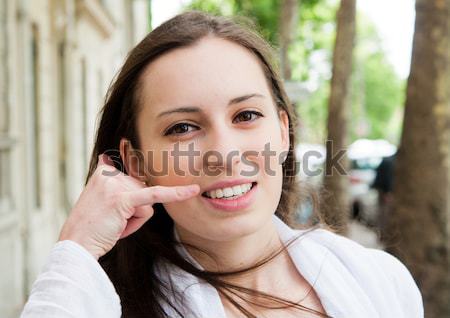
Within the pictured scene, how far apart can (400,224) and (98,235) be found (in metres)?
4.03

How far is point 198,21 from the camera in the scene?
2068mm

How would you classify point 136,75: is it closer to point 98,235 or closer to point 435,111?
point 98,235

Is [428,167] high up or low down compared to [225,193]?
down

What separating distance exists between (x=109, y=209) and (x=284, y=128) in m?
0.76

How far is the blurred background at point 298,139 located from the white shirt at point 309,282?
0.48 m

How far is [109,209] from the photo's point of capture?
168 centimetres

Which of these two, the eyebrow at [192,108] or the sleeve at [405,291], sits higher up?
the eyebrow at [192,108]

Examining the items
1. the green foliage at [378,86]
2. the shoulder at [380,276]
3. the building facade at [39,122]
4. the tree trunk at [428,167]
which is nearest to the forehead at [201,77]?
the shoulder at [380,276]

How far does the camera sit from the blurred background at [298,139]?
514 cm

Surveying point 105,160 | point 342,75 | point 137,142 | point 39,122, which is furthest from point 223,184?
point 342,75

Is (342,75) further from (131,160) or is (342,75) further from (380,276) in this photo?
(131,160)

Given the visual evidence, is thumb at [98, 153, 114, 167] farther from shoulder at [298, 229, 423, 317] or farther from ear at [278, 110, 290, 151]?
shoulder at [298, 229, 423, 317]

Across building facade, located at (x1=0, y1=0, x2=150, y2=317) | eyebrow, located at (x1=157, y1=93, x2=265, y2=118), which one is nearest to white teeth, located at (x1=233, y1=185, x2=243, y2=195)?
eyebrow, located at (x1=157, y1=93, x2=265, y2=118)

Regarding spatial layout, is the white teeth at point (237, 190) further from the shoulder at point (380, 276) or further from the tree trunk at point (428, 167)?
the tree trunk at point (428, 167)
